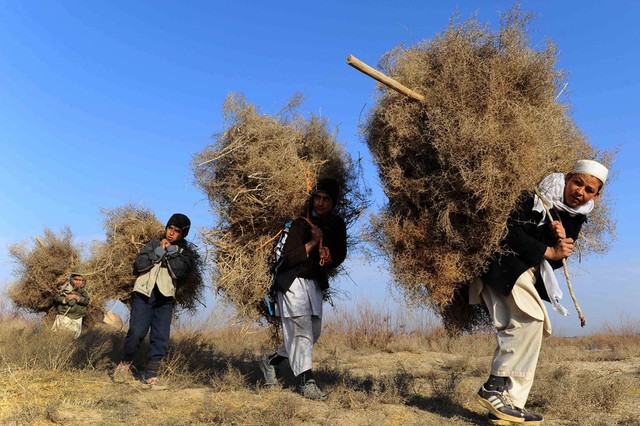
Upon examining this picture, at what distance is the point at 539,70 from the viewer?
4.26m

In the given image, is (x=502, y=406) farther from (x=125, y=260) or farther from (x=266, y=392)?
(x=125, y=260)

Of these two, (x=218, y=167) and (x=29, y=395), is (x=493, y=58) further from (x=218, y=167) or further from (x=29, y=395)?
(x=29, y=395)

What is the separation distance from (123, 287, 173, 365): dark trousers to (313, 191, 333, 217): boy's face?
7.11 ft

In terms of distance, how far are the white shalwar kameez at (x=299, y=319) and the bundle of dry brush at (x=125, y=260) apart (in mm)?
1601

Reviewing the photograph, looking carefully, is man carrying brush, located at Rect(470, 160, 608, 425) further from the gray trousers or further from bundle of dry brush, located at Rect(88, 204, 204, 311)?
bundle of dry brush, located at Rect(88, 204, 204, 311)

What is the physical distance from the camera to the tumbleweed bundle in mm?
9906

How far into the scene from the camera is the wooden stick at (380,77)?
418 centimetres

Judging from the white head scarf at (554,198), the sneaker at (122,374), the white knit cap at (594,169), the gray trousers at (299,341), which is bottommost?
the sneaker at (122,374)

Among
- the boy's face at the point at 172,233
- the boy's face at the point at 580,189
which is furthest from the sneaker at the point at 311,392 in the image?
the boy's face at the point at 580,189

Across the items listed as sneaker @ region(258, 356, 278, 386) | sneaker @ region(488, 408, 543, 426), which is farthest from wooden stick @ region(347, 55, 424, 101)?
sneaker @ region(258, 356, 278, 386)

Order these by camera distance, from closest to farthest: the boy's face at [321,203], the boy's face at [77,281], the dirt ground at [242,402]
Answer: the dirt ground at [242,402] → the boy's face at [321,203] → the boy's face at [77,281]

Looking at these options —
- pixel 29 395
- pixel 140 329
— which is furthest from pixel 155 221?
pixel 29 395

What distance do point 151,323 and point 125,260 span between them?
3.42 ft

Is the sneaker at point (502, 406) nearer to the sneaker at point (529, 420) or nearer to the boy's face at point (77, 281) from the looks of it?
the sneaker at point (529, 420)
